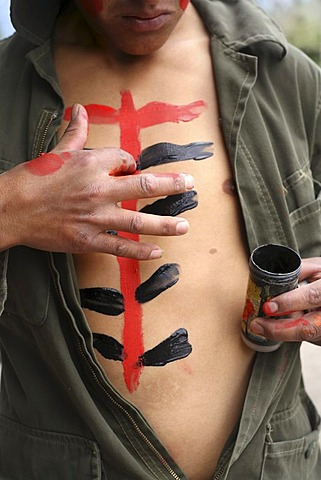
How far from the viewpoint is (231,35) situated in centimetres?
179

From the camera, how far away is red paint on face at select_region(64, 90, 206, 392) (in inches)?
62.4

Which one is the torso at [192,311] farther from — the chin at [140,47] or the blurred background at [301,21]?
the blurred background at [301,21]

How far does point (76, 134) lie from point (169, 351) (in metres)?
0.54

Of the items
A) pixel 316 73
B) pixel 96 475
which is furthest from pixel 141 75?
pixel 96 475

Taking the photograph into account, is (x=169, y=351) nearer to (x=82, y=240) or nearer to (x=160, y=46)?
(x=82, y=240)

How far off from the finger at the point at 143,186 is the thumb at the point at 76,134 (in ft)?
0.44

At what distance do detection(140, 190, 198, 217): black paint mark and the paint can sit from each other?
0.22 m

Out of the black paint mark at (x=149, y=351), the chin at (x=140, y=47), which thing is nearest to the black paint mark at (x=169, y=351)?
the black paint mark at (x=149, y=351)

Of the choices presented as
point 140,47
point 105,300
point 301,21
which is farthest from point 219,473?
point 301,21

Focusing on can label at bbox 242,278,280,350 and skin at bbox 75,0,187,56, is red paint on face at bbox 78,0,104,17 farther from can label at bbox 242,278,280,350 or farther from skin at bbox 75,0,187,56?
can label at bbox 242,278,280,350

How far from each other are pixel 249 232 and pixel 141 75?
51cm

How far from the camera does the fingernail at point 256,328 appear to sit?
153 cm

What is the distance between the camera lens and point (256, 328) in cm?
154

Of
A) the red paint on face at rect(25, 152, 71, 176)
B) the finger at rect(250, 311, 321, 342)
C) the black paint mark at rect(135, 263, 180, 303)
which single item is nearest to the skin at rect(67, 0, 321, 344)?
the finger at rect(250, 311, 321, 342)
